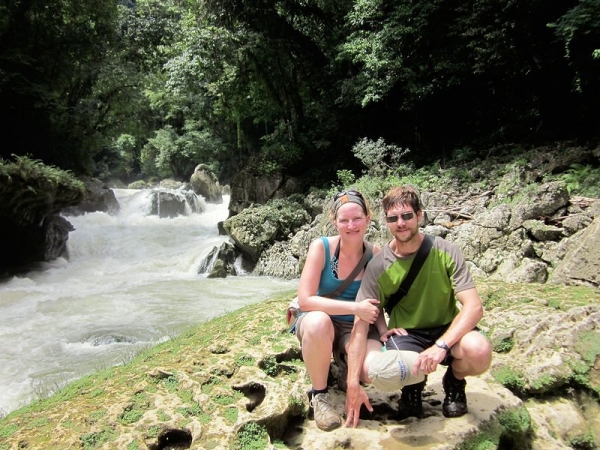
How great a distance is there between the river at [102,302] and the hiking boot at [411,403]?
4070 mm

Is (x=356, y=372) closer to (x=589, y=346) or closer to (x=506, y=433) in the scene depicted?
(x=506, y=433)

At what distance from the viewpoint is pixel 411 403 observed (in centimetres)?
250

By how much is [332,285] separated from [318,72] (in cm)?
1572

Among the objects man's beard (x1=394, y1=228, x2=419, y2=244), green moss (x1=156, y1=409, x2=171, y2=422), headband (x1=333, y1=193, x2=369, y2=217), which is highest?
headband (x1=333, y1=193, x2=369, y2=217)

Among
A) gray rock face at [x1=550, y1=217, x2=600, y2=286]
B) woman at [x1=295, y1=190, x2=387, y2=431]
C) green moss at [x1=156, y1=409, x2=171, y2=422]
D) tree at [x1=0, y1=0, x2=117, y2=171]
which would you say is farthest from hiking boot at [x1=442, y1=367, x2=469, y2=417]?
tree at [x1=0, y1=0, x2=117, y2=171]

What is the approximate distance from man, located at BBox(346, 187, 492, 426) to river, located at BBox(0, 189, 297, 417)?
4058mm

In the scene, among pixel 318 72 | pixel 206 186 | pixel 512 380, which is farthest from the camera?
pixel 206 186

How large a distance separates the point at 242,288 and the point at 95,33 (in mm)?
13888

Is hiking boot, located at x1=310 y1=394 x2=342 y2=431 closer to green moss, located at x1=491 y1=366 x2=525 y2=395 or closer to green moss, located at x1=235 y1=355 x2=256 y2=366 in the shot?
green moss, located at x1=235 y1=355 x2=256 y2=366

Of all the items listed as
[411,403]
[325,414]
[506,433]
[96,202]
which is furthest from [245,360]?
[96,202]

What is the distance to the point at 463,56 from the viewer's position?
12.3 m

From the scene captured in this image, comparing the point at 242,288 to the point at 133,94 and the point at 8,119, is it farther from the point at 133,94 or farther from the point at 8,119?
the point at 133,94

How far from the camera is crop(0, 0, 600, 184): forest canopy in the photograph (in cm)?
1065

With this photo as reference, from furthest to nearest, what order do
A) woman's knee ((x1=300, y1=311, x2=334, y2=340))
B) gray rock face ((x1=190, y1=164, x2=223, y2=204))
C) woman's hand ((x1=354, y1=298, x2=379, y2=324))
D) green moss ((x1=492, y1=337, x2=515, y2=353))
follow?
1. gray rock face ((x1=190, y1=164, x2=223, y2=204))
2. green moss ((x1=492, y1=337, x2=515, y2=353))
3. woman's knee ((x1=300, y1=311, x2=334, y2=340))
4. woman's hand ((x1=354, y1=298, x2=379, y2=324))
